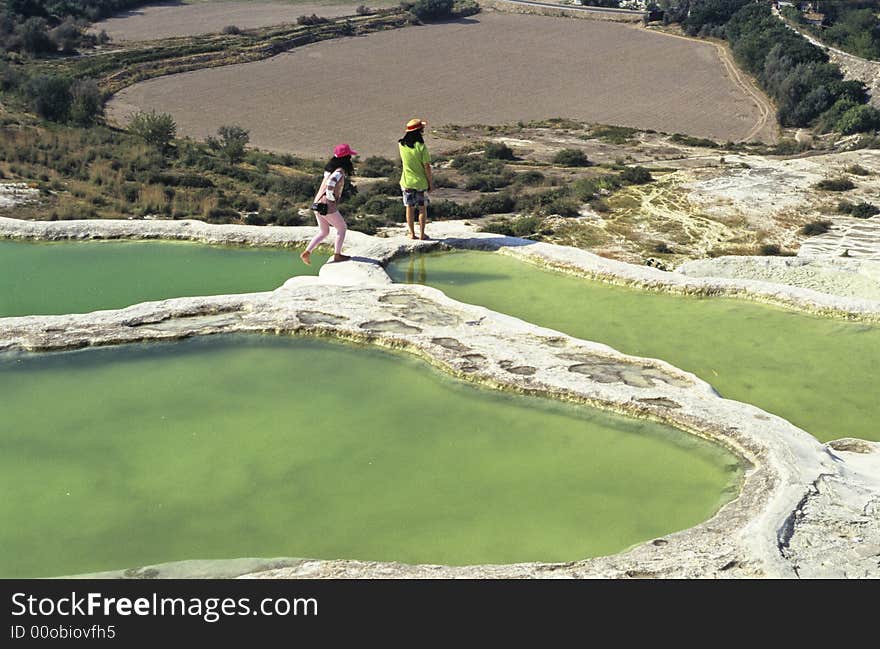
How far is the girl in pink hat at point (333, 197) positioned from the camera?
43.6 ft

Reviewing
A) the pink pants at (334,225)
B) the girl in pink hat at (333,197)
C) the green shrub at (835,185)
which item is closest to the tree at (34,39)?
the green shrub at (835,185)

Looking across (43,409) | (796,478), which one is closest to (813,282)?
(796,478)

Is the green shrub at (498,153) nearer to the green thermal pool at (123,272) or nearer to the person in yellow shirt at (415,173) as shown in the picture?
the person in yellow shirt at (415,173)

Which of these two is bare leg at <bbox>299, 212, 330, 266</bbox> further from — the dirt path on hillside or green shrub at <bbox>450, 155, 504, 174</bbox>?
the dirt path on hillside

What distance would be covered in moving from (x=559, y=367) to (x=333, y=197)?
4.62 metres

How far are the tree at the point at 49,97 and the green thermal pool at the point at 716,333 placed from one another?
26251 millimetres

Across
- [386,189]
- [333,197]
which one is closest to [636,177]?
[386,189]

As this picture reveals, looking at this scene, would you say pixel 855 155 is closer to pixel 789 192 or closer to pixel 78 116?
pixel 789 192

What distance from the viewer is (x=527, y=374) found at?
33.3ft

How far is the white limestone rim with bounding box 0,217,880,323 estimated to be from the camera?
12.8 m

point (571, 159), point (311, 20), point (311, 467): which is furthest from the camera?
point (311, 20)

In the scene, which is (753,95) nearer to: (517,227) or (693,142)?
(693,142)

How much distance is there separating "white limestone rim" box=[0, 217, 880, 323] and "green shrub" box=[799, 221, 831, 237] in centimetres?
684

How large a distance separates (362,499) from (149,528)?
1601 mm
